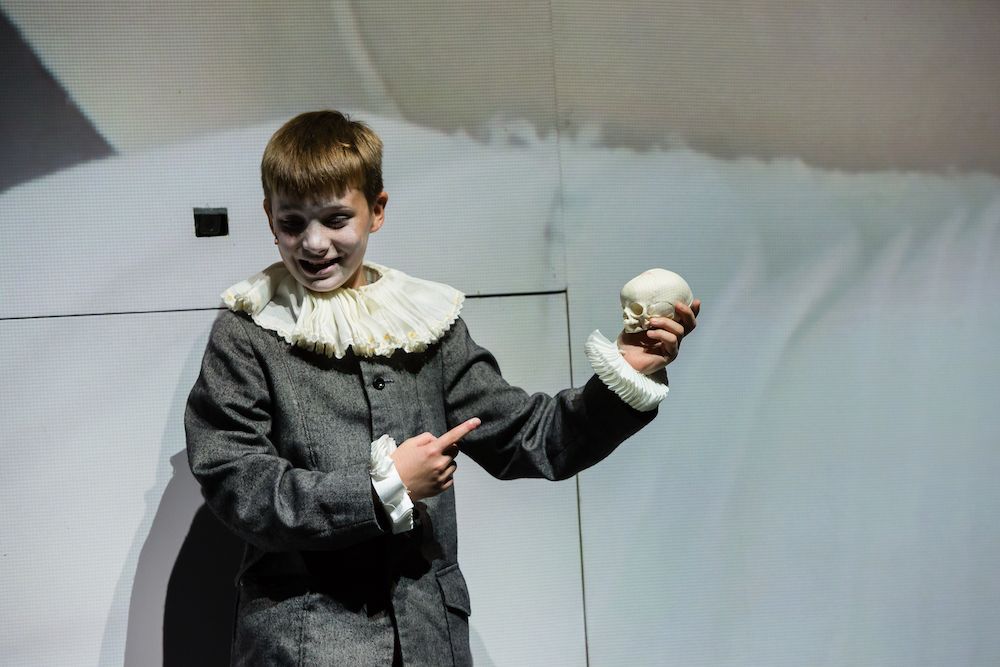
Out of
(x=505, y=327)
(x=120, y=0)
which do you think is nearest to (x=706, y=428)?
(x=505, y=327)

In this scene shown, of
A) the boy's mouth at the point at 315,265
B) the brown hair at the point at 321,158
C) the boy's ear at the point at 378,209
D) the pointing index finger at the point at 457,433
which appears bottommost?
the pointing index finger at the point at 457,433

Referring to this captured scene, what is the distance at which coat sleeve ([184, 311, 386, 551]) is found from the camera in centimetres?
131

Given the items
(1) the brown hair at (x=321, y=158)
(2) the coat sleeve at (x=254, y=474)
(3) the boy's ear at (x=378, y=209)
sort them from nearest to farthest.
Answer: (2) the coat sleeve at (x=254, y=474)
(1) the brown hair at (x=321, y=158)
(3) the boy's ear at (x=378, y=209)

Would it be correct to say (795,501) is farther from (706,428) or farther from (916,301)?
(916,301)

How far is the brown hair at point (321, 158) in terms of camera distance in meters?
1.42

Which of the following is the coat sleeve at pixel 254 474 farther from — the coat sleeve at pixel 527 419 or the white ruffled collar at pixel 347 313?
the coat sleeve at pixel 527 419

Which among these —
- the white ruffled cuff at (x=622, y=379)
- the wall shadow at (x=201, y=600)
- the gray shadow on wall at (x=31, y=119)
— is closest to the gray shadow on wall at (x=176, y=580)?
the wall shadow at (x=201, y=600)

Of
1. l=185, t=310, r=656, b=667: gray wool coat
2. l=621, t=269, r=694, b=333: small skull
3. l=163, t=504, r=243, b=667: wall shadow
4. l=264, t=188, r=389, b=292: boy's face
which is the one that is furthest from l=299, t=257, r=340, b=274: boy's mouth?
l=163, t=504, r=243, b=667: wall shadow

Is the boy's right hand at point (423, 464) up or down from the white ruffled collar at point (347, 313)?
down

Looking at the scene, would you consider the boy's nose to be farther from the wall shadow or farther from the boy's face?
the wall shadow

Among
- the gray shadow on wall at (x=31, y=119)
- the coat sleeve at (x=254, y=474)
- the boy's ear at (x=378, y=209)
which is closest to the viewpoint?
the coat sleeve at (x=254, y=474)

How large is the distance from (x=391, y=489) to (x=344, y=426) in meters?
0.16

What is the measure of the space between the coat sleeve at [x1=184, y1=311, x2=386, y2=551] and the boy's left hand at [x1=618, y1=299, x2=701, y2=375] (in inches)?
15.4

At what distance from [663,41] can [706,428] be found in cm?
76
